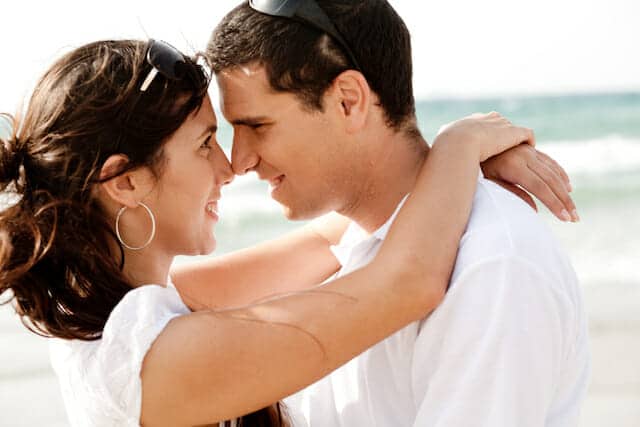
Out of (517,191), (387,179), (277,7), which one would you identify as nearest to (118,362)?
(387,179)

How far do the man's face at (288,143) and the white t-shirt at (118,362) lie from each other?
0.79m

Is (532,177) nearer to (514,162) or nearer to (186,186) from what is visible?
(514,162)

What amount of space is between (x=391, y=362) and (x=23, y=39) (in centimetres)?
2144

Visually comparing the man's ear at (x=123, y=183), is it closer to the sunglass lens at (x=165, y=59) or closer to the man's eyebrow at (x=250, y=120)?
the sunglass lens at (x=165, y=59)

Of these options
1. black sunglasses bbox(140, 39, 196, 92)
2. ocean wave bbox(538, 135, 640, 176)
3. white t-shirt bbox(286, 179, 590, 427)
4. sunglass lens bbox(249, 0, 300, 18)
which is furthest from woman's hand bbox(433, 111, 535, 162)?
ocean wave bbox(538, 135, 640, 176)

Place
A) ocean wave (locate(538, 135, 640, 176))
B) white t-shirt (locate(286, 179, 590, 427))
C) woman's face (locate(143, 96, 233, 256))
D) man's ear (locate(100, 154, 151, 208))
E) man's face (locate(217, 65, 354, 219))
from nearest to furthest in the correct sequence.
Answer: white t-shirt (locate(286, 179, 590, 427)) → man's ear (locate(100, 154, 151, 208)) → woman's face (locate(143, 96, 233, 256)) → man's face (locate(217, 65, 354, 219)) → ocean wave (locate(538, 135, 640, 176))

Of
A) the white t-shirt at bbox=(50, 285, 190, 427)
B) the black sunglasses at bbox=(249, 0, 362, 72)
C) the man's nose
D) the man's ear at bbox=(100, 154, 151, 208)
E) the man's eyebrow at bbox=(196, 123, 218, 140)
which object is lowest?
the white t-shirt at bbox=(50, 285, 190, 427)

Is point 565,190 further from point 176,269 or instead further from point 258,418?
point 176,269

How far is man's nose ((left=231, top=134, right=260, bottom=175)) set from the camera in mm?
3369

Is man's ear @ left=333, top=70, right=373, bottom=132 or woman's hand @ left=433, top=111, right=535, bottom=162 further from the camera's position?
man's ear @ left=333, top=70, right=373, bottom=132

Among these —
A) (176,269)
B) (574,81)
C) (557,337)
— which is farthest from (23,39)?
(557,337)

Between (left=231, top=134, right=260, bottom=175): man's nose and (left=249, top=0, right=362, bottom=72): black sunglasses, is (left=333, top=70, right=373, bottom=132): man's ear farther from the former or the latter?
(left=231, top=134, right=260, bottom=175): man's nose

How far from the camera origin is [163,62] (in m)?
2.93

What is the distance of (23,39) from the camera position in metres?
22.6
